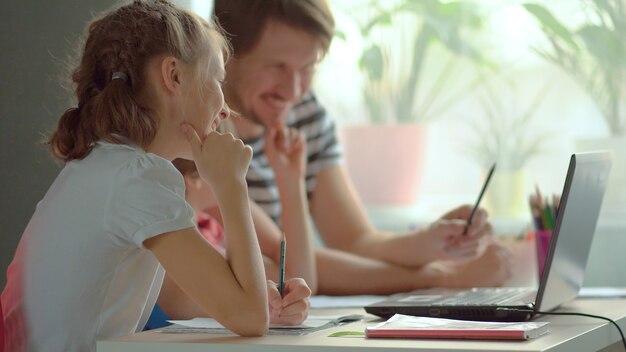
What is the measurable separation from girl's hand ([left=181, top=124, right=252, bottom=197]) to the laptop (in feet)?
1.03

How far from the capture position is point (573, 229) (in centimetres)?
143

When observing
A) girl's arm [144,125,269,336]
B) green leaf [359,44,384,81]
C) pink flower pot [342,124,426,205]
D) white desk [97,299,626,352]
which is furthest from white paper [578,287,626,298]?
green leaf [359,44,384,81]

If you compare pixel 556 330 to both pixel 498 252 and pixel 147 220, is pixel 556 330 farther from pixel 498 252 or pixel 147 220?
pixel 498 252

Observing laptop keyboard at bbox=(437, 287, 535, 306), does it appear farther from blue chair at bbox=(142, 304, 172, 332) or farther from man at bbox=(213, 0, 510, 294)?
blue chair at bbox=(142, 304, 172, 332)

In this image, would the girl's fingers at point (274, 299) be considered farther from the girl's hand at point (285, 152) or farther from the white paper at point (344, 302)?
the girl's hand at point (285, 152)

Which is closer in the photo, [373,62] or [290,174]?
[290,174]

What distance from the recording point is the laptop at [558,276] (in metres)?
1.34

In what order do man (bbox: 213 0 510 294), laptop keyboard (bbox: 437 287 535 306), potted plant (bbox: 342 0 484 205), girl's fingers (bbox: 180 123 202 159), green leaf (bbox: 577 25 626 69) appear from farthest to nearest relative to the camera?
potted plant (bbox: 342 0 484 205) → green leaf (bbox: 577 25 626 69) → man (bbox: 213 0 510 294) → laptop keyboard (bbox: 437 287 535 306) → girl's fingers (bbox: 180 123 202 159)

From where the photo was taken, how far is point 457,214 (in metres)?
2.02

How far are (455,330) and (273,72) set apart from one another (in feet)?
3.18

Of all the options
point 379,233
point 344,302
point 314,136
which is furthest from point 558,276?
point 314,136

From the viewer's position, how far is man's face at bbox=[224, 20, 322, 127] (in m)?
1.96

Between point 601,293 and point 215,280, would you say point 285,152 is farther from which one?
point 215,280

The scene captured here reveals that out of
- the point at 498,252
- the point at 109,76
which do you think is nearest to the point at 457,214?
the point at 498,252
